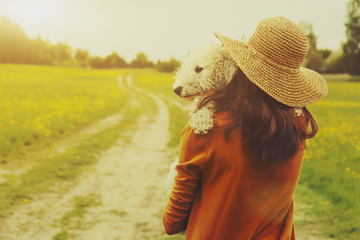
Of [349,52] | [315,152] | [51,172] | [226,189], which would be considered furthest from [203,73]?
[349,52]

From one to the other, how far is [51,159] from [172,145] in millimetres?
3000

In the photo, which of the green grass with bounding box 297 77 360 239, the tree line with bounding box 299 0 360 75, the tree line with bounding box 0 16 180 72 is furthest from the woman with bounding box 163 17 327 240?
the tree line with bounding box 299 0 360 75

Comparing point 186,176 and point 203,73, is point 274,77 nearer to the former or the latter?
point 203,73

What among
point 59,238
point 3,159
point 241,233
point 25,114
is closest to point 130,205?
point 59,238

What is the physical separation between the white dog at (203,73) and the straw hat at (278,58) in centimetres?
6

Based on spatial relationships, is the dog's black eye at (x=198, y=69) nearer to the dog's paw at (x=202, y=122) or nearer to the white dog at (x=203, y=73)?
the white dog at (x=203, y=73)

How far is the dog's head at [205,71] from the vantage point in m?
1.25

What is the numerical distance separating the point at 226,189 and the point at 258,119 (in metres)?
0.28

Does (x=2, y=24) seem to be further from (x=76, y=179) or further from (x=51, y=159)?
(x=76, y=179)

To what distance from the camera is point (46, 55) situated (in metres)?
36.3

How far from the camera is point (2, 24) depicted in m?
16.6

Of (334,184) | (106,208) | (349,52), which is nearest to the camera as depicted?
(106,208)

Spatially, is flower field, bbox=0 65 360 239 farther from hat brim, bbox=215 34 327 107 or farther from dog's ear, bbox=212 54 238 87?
dog's ear, bbox=212 54 238 87

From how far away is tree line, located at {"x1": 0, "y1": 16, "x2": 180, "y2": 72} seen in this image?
59.9ft
